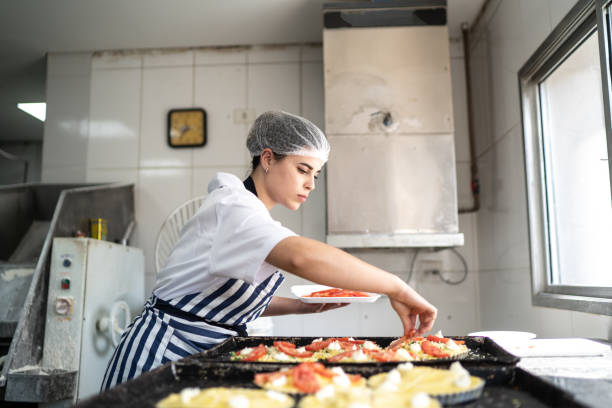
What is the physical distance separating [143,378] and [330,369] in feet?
1.12

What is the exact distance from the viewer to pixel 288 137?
1.62 m

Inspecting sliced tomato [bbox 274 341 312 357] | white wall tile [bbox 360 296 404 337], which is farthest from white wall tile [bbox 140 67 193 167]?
sliced tomato [bbox 274 341 312 357]

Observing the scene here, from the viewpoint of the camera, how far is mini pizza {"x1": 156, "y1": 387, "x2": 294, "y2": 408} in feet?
2.48

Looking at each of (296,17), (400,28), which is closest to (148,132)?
(296,17)

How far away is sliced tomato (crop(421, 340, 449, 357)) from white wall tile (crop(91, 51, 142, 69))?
3226 millimetres

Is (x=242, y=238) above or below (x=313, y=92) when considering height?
below

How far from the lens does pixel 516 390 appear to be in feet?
2.95

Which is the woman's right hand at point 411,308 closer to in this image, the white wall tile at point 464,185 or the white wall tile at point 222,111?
the white wall tile at point 464,185

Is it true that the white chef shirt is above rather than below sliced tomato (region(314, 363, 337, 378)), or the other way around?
above

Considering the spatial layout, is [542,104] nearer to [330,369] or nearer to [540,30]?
[540,30]

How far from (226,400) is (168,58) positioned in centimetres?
339

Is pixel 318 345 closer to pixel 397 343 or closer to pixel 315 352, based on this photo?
pixel 315 352

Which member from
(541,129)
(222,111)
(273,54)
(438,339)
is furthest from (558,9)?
(222,111)

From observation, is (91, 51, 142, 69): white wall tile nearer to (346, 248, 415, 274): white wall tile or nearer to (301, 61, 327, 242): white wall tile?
(301, 61, 327, 242): white wall tile
